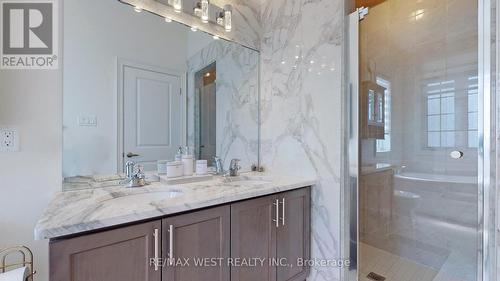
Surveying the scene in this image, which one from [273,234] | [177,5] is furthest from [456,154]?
[177,5]

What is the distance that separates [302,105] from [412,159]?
0.97 metres

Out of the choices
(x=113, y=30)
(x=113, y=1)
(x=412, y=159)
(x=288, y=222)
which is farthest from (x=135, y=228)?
(x=412, y=159)

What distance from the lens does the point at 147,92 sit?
67.2 inches

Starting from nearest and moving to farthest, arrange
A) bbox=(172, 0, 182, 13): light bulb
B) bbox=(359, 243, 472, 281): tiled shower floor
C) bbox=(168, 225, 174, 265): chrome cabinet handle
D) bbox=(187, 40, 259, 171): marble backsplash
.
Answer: bbox=(168, 225, 174, 265): chrome cabinet handle → bbox=(172, 0, 182, 13): light bulb → bbox=(359, 243, 472, 281): tiled shower floor → bbox=(187, 40, 259, 171): marble backsplash

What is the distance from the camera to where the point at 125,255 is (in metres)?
1.01

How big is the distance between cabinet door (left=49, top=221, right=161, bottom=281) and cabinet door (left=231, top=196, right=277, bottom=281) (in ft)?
1.46

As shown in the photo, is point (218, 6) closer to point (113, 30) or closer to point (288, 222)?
point (113, 30)

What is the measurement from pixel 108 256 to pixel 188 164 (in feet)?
2.79

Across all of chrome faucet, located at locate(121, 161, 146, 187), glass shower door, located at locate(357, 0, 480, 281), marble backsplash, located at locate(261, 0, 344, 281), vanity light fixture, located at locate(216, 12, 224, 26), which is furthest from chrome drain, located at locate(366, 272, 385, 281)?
vanity light fixture, located at locate(216, 12, 224, 26)

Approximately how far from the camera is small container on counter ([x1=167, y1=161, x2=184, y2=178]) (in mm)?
1634

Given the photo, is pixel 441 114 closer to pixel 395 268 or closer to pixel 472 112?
pixel 472 112

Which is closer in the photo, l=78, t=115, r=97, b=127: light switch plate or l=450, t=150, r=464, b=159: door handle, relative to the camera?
l=78, t=115, r=97, b=127: light switch plate

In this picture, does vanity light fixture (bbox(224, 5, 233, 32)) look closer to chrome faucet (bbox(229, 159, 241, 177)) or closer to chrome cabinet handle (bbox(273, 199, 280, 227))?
chrome faucet (bbox(229, 159, 241, 177))

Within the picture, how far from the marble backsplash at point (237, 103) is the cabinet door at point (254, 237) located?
72 cm
